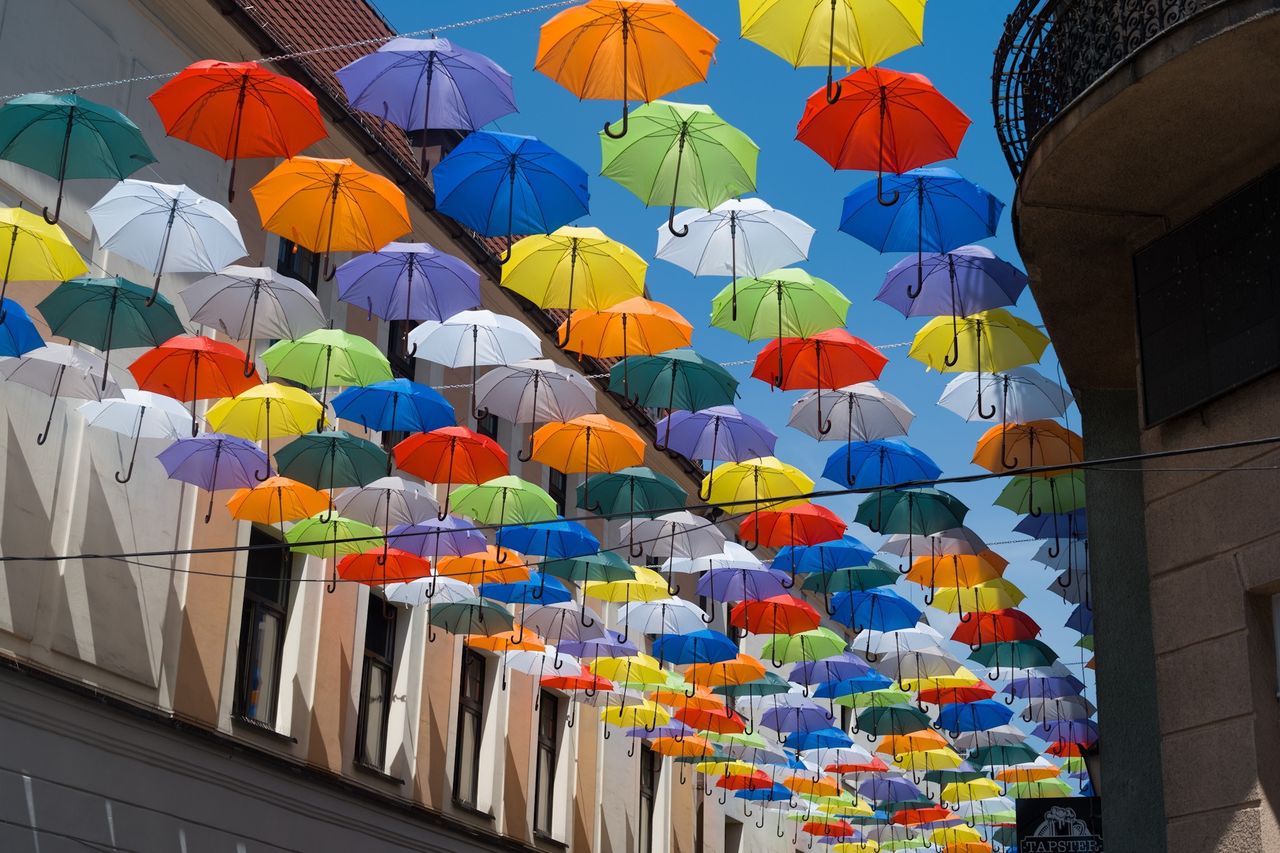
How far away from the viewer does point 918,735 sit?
88.8 feet

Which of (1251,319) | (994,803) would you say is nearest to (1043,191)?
(1251,319)

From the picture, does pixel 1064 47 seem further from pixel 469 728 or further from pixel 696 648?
pixel 469 728

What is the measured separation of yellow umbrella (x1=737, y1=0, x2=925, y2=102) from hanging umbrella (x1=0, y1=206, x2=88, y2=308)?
6.10 meters

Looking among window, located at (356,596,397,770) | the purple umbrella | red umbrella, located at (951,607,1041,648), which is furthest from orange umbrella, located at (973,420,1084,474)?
window, located at (356,596,397,770)

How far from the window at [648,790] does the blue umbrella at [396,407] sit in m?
19.4

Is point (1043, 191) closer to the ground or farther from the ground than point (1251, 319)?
farther from the ground

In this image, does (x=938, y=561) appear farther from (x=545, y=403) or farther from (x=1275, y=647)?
(x=1275, y=647)

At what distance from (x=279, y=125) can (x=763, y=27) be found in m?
3.98

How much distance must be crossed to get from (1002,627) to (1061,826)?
2.99 m

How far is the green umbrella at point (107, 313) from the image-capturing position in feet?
45.8

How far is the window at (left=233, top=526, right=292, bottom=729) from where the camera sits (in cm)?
Answer: 2016

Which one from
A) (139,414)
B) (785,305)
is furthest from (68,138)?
(785,305)

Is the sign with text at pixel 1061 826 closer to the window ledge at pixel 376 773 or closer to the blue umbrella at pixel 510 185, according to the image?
the window ledge at pixel 376 773

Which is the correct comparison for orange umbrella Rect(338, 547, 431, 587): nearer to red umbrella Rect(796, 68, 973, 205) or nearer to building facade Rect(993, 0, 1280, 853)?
red umbrella Rect(796, 68, 973, 205)
